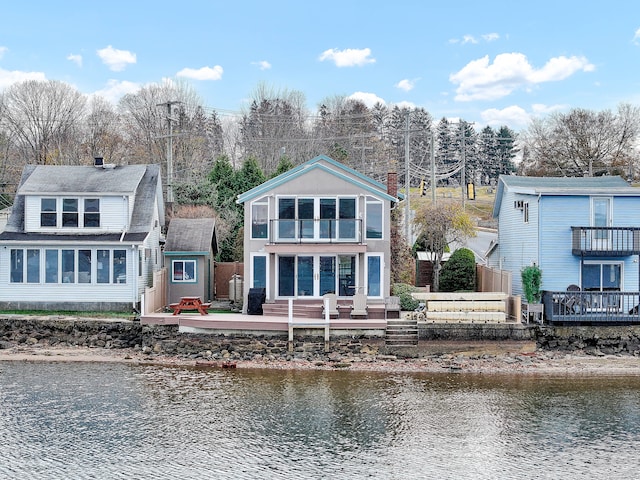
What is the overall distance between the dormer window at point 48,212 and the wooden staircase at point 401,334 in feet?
52.1

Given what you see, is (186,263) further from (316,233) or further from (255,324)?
(255,324)

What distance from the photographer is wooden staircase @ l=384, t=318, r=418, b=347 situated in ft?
94.9

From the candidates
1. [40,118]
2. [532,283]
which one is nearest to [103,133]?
[40,118]

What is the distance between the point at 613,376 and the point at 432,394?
7.27 m

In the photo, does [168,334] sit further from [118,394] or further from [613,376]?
[613,376]

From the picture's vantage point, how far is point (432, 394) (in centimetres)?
2400

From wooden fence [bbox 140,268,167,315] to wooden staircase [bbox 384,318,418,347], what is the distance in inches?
383

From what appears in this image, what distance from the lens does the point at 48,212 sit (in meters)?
34.2

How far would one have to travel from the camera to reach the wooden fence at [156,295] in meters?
30.7

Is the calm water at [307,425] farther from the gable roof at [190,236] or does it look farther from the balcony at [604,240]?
the gable roof at [190,236]

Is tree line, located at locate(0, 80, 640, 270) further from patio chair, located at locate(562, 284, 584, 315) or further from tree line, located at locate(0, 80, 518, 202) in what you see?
patio chair, located at locate(562, 284, 584, 315)

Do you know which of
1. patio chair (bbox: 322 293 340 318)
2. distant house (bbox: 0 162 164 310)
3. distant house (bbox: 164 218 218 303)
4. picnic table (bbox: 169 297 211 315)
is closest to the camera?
patio chair (bbox: 322 293 340 318)

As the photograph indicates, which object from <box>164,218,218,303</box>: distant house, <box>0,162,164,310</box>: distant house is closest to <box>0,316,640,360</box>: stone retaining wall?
<box>0,162,164,310</box>: distant house

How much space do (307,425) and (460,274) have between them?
60.2 ft
